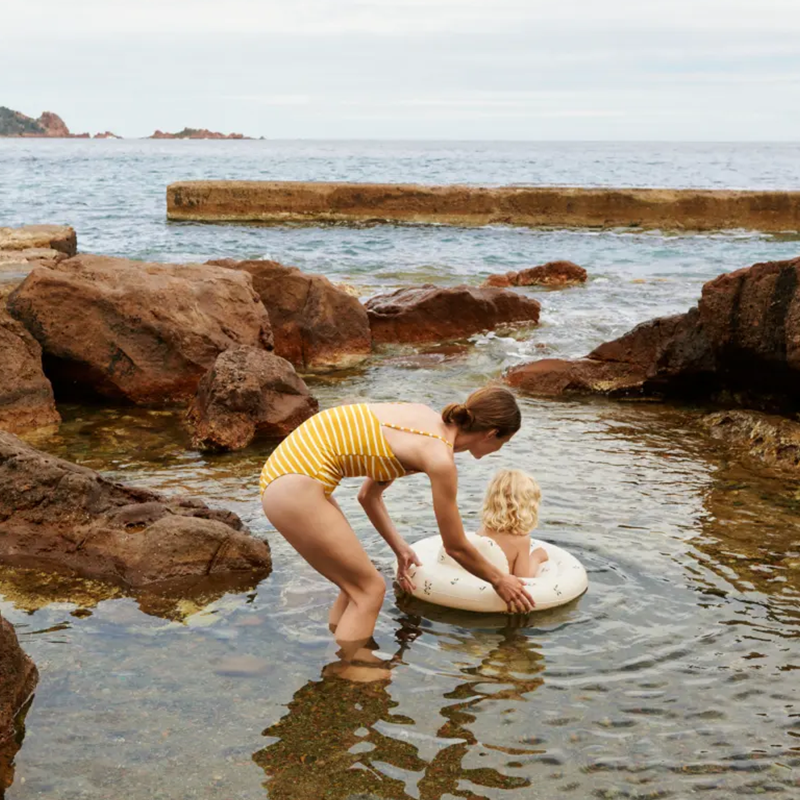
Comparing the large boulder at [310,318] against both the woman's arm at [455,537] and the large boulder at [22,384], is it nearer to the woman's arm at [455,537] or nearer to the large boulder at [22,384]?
the large boulder at [22,384]

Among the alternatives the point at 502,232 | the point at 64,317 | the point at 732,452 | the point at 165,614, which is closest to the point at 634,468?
the point at 732,452

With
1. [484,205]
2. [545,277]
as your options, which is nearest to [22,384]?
[545,277]

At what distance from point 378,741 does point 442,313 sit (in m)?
10.9

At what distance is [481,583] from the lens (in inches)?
219

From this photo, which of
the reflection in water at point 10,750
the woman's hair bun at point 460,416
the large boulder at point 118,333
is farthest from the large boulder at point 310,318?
the reflection in water at point 10,750

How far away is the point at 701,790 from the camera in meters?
4.03

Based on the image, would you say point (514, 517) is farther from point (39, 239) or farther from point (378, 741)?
point (39, 239)

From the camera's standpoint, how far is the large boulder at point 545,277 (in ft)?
68.3

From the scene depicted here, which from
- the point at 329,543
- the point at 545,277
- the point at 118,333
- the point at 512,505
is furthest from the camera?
the point at 545,277

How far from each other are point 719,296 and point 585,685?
599 cm

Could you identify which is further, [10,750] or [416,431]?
[416,431]

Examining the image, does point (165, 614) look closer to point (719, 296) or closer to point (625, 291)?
point (719, 296)

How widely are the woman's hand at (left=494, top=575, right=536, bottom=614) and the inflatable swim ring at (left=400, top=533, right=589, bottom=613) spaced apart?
0.11 metres

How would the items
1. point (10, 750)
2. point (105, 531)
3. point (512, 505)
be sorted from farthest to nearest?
1. point (105, 531)
2. point (512, 505)
3. point (10, 750)
